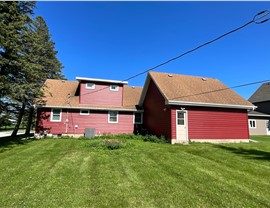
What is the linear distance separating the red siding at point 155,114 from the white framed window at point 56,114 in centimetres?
740

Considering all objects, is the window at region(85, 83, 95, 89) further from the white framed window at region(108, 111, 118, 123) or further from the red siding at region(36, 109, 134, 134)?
the white framed window at region(108, 111, 118, 123)

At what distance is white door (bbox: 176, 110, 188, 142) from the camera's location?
1287 centimetres

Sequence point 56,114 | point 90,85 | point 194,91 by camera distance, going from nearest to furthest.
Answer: point 194,91, point 56,114, point 90,85

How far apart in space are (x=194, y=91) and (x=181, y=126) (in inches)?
138

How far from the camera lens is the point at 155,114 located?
15.1 metres

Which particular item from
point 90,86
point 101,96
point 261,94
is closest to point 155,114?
point 101,96

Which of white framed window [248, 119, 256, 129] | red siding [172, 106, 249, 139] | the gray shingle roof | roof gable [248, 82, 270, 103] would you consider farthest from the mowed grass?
roof gable [248, 82, 270, 103]

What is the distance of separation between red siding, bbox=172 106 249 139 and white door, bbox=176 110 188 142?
1.05 feet

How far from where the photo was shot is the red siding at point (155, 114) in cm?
1346

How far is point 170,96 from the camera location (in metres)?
13.1

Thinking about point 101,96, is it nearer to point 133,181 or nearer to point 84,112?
point 84,112

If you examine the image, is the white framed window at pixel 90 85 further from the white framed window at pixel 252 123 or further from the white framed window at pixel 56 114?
the white framed window at pixel 252 123

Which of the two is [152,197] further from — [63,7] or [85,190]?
[63,7]

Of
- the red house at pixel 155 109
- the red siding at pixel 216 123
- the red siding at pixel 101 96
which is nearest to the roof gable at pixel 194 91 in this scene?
the red house at pixel 155 109
